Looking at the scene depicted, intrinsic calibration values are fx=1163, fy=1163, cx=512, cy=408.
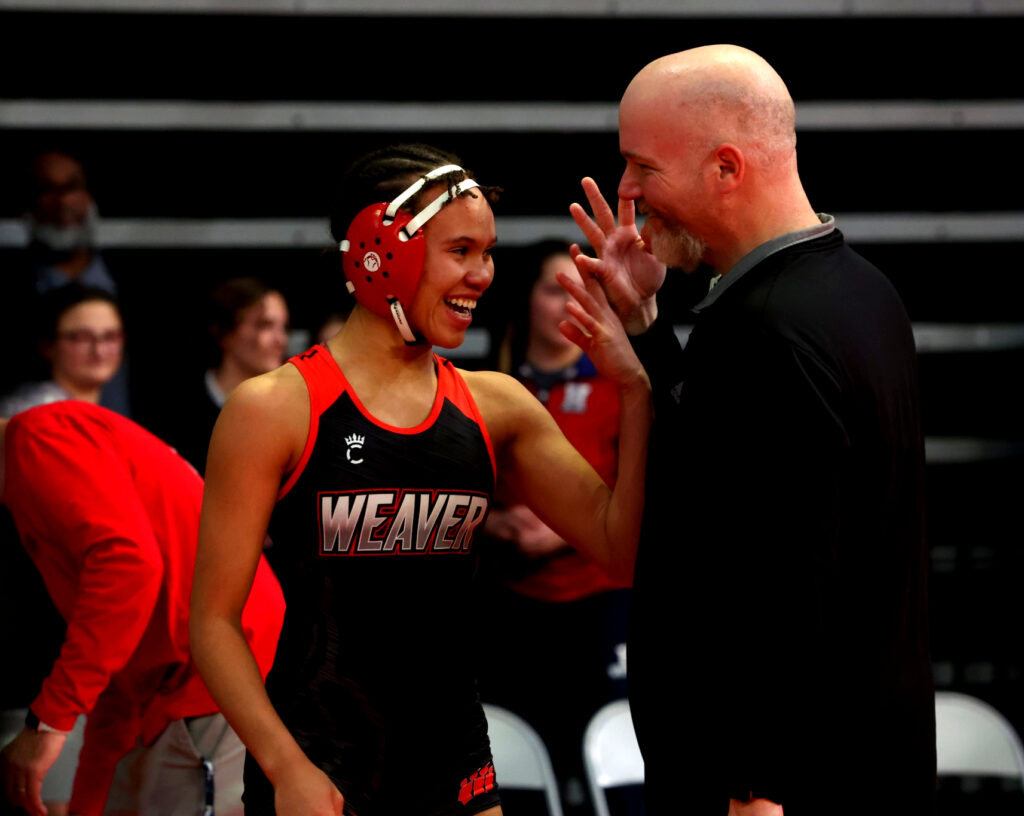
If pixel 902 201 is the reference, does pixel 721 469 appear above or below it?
below

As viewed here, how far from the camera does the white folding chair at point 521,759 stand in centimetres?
314

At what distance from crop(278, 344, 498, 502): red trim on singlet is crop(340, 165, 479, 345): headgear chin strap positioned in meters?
0.12

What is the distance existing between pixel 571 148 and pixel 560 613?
7.23ft

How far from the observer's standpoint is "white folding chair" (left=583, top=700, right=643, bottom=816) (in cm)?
319

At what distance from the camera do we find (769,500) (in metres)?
1.71

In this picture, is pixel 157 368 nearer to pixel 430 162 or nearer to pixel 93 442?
pixel 93 442

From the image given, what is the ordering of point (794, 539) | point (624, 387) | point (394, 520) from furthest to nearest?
1. point (624, 387)
2. point (394, 520)
3. point (794, 539)

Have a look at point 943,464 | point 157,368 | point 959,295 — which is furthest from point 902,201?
point 157,368

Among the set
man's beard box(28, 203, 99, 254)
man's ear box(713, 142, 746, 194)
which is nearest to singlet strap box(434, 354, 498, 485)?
man's ear box(713, 142, 746, 194)

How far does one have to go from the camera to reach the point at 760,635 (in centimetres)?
170

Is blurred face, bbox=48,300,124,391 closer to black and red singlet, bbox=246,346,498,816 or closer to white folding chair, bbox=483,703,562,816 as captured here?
white folding chair, bbox=483,703,562,816

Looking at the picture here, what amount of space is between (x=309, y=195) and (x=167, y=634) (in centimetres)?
286

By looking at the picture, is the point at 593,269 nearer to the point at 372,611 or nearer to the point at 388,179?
the point at 388,179

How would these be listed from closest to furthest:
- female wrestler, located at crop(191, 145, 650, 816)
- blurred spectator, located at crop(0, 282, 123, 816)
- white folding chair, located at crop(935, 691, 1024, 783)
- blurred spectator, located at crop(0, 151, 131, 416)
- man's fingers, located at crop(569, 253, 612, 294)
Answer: female wrestler, located at crop(191, 145, 650, 816), man's fingers, located at crop(569, 253, 612, 294), blurred spectator, located at crop(0, 282, 123, 816), white folding chair, located at crop(935, 691, 1024, 783), blurred spectator, located at crop(0, 151, 131, 416)
